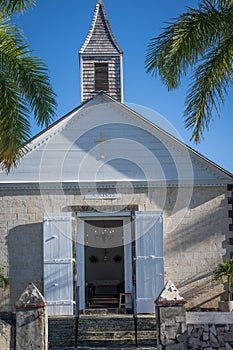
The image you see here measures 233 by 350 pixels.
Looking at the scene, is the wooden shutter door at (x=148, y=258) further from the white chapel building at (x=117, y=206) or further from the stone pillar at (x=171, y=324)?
the stone pillar at (x=171, y=324)

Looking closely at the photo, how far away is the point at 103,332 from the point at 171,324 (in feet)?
11.3

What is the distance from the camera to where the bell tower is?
62.5 feet

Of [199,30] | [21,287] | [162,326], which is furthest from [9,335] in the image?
[199,30]

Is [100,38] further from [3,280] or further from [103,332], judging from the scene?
[103,332]

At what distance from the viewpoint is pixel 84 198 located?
53.9 feet

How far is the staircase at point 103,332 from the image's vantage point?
43.2 ft

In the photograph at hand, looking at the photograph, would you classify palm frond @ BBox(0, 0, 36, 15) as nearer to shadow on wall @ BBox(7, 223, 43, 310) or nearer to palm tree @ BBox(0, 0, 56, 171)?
palm tree @ BBox(0, 0, 56, 171)

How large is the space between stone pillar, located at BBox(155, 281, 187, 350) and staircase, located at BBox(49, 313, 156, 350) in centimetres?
197

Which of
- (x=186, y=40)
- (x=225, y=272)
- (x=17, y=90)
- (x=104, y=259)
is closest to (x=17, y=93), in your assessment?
(x=17, y=90)

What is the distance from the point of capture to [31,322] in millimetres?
10914

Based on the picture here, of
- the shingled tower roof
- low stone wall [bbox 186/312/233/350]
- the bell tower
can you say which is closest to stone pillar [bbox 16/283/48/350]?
low stone wall [bbox 186/312/233/350]

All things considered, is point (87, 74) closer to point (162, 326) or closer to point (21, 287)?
point (21, 287)

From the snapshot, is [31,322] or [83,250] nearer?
[31,322]

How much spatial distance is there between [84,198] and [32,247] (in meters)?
1.75
